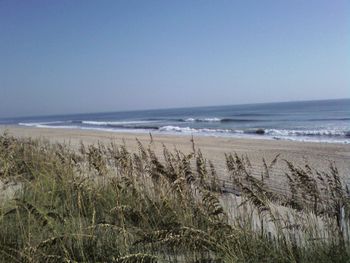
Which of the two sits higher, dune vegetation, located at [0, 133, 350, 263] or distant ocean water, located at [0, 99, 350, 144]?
dune vegetation, located at [0, 133, 350, 263]

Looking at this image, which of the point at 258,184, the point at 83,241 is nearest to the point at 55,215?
the point at 83,241

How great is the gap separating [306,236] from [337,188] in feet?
1.83

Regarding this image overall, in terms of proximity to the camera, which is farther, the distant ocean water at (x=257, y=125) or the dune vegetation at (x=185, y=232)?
the distant ocean water at (x=257, y=125)

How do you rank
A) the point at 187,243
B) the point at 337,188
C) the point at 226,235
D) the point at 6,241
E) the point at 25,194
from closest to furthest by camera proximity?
the point at 187,243 → the point at 226,235 → the point at 337,188 → the point at 6,241 → the point at 25,194

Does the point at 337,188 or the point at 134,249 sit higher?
the point at 337,188

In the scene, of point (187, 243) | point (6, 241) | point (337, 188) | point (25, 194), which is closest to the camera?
point (187, 243)

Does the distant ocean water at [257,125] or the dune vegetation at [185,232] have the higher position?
the dune vegetation at [185,232]

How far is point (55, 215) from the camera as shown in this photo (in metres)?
3.56

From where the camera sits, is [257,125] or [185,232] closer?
[185,232]

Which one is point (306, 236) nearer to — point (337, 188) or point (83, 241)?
point (337, 188)

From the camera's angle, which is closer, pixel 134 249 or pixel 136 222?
pixel 134 249

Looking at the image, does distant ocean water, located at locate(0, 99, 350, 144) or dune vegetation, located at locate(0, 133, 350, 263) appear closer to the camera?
dune vegetation, located at locate(0, 133, 350, 263)

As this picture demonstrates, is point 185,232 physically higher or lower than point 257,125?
higher

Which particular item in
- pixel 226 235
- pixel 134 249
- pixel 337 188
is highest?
pixel 337 188
